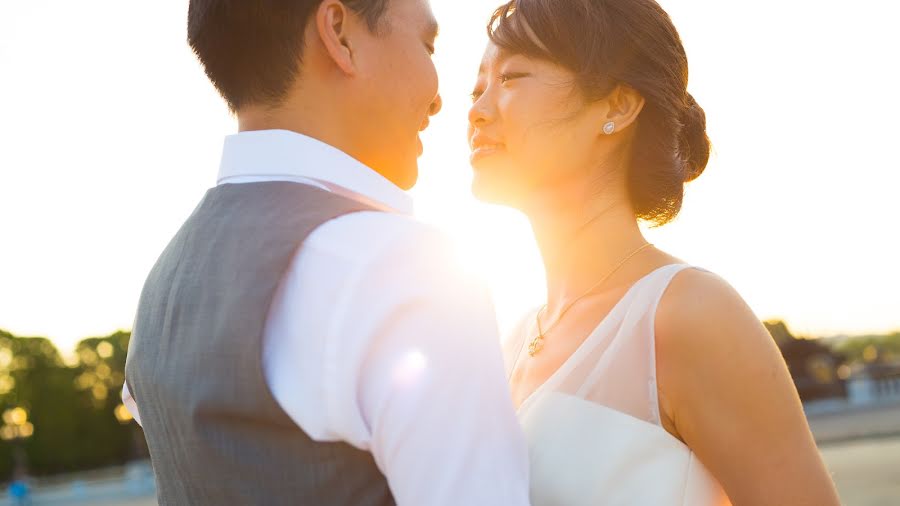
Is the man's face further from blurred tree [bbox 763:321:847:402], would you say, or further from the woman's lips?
blurred tree [bbox 763:321:847:402]

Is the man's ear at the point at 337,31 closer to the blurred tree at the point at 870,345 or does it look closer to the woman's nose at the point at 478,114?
the woman's nose at the point at 478,114

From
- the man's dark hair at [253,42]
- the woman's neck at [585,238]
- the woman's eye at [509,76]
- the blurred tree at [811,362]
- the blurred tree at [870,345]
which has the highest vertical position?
the man's dark hair at [253,42]

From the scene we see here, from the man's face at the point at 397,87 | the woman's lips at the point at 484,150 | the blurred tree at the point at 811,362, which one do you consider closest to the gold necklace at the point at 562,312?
the woman's lips at the point at 484,150

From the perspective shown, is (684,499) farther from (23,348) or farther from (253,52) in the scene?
(23,348)

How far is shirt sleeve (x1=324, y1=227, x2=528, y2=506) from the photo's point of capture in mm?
1465

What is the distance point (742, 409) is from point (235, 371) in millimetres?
1564

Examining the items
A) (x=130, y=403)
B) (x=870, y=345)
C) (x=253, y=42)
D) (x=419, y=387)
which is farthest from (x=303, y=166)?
(x=870, y=345)

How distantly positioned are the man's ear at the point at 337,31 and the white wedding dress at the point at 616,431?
4.37 feet

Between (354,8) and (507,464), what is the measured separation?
3.29ft

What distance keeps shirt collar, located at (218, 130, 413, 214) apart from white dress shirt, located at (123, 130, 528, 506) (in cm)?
24

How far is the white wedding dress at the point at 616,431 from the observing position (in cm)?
271

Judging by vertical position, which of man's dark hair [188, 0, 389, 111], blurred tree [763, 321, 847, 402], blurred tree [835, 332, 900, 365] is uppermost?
man's dark hair [188, 0, 389, 111]

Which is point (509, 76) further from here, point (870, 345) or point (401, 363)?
point (870, 345)

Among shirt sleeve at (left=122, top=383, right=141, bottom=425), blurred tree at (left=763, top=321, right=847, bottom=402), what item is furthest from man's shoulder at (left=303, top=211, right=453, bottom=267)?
blurred tree at (left=763, top=321, right=847, bottom=402)
